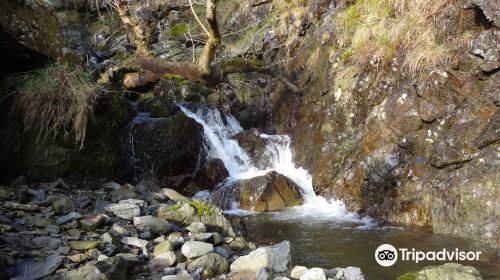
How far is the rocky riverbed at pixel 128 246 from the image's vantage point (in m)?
3.59

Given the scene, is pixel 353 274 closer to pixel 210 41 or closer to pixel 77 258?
pixel 77 258

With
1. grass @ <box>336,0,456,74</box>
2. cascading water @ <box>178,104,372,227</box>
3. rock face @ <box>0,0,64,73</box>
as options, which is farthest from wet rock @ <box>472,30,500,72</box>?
rock face @ <box>0,0,64,73</box>

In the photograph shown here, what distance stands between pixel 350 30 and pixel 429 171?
14.1 feet

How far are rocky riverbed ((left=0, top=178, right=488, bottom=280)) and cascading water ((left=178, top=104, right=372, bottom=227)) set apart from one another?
339cm

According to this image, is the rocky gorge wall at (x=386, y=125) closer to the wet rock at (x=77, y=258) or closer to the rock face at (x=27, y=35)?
the rock face at (x=27, y=35)

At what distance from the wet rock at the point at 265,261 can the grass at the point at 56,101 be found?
4.02 m

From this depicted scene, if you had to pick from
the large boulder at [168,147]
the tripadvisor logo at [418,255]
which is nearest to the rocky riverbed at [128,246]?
the tripadvisor logo at [418,255]

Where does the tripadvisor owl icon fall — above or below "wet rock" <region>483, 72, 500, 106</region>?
below

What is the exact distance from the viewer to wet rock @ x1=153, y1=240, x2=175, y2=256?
13.8ft

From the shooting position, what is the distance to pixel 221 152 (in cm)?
1085

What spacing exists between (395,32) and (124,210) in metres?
6.32

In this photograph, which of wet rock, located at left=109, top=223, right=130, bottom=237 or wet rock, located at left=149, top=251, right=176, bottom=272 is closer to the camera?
wet rock, located at left=149, top=251, right=176, bottom=272

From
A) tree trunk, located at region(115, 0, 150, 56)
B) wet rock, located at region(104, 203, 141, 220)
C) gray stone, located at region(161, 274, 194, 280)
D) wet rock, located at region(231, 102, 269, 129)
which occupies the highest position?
tree trunk, located at region(115, 0, 150, 56)

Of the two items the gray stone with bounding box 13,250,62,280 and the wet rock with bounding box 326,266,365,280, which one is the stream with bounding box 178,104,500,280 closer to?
the wet rock with bounding box 326,266,365,280
